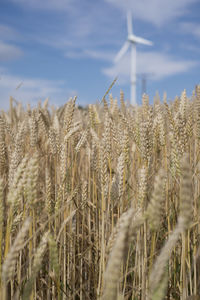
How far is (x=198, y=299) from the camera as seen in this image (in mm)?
1136

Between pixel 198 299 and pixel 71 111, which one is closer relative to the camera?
pixel 198 299

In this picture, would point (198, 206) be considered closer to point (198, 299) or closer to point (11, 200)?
point (198, 299)

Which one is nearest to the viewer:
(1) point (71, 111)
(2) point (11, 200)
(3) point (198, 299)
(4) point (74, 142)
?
(2) point (11, 200)

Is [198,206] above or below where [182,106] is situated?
below

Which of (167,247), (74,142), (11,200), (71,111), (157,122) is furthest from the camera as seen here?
(74,142)

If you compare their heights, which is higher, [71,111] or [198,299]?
[71,111]

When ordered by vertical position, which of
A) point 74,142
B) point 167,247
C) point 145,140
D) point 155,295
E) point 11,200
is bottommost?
point 155,295

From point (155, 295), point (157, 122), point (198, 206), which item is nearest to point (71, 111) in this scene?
point (157, 122)

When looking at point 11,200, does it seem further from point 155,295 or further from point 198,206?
point 198,206

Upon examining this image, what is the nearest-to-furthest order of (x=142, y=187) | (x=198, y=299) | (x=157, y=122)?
(x=142, y=187)
(x=198, y=299)
(x=157, y=122)

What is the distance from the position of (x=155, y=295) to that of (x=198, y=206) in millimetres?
911

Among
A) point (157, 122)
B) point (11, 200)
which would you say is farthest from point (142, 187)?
point (157, 122)

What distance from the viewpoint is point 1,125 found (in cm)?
171

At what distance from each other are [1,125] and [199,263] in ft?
4.12
